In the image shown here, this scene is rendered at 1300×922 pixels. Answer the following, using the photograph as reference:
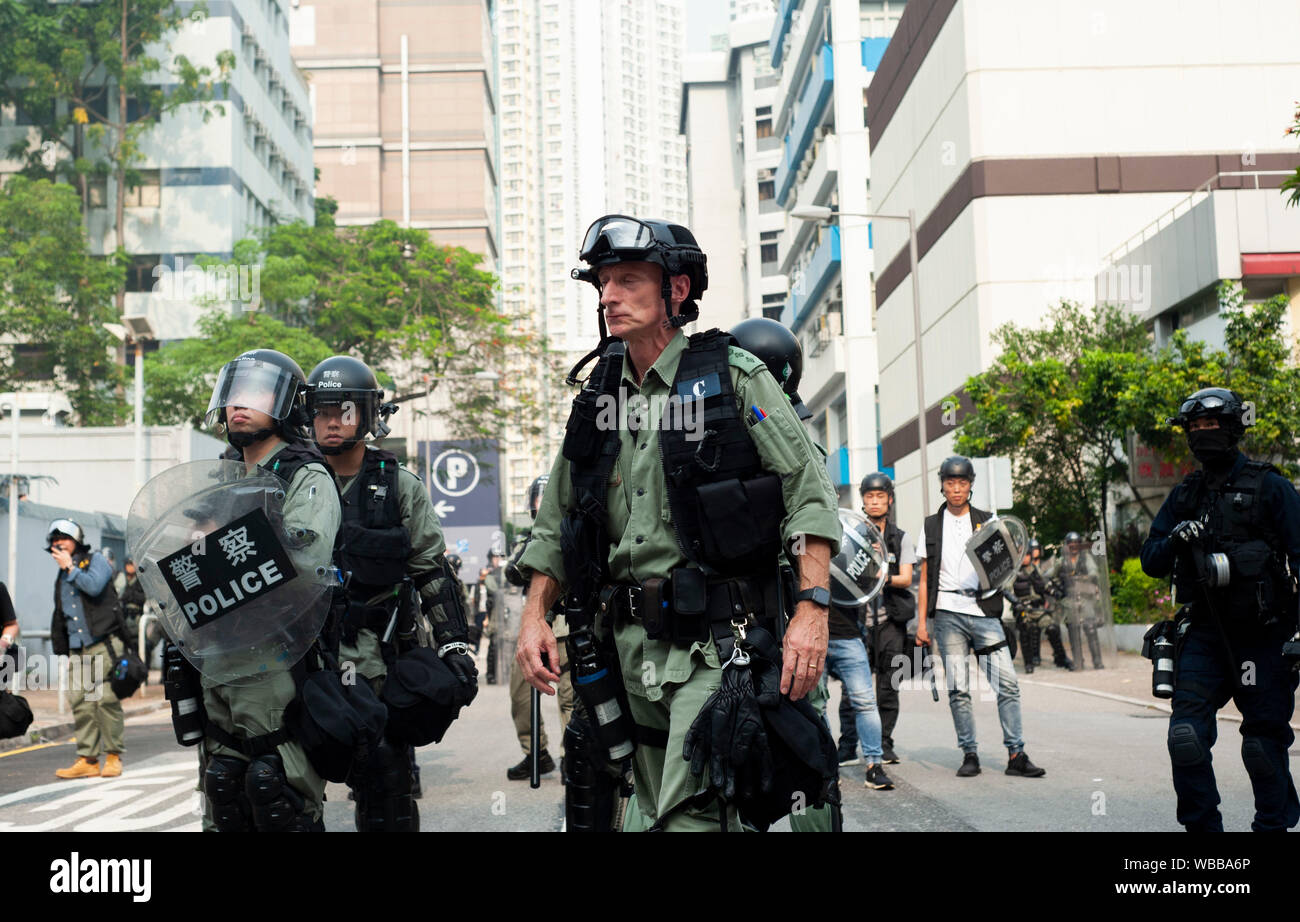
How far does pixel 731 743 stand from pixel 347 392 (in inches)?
115

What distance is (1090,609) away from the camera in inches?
797

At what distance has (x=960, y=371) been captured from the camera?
36938 mm

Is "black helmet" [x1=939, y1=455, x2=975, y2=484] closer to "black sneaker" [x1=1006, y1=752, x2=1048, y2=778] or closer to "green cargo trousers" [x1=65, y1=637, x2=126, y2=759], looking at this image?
"black sneaker" [x1=1006, y1=752, x2=1048, y2=778]

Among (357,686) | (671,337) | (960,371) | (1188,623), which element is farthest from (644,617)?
(960,371)

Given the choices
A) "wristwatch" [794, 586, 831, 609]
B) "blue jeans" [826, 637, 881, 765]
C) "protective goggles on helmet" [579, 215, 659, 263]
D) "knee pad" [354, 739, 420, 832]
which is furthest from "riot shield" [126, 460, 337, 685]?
"blue jeans" [826, 637, 881, 765]

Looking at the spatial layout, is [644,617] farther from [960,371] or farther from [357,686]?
[960,371]

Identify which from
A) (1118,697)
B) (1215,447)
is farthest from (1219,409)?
(1118,697)

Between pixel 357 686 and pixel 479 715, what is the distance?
10.6 m

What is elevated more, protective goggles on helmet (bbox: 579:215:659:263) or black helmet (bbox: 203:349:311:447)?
protective goggles on helmet (bbox: 579:215:659:263)

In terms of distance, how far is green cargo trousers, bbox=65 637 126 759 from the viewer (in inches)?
405

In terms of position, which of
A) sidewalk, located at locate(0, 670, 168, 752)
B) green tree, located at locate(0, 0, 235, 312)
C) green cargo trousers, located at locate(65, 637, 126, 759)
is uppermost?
green tree, located at locate(0, 0, 235, 312)

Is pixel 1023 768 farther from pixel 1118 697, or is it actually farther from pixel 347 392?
pixel 1118 697

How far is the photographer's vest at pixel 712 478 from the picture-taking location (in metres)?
3.71

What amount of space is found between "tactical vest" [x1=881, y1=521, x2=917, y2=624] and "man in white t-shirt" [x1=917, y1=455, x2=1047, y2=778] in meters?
0.43
